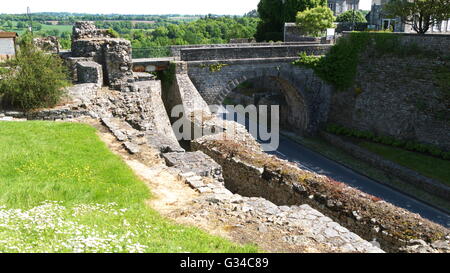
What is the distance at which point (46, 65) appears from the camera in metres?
14.0

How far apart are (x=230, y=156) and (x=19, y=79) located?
6.74 m

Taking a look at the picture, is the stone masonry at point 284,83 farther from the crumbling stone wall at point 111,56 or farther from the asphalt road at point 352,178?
the crumbling stone wall at point 111,56

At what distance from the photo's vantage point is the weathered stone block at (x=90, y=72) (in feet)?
52.2

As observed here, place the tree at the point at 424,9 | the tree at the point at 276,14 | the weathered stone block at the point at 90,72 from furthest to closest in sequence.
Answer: the tree at the point at 276,14
the tree at the point at 424,9
the weathered stone block at the point at 90,72

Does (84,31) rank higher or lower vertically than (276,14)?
lower

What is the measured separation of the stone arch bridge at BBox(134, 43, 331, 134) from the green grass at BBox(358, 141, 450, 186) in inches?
191

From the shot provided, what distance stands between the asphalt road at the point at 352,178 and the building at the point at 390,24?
11.5 meters

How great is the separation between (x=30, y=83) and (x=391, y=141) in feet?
55.8

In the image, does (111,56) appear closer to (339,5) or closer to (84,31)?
(84,31)

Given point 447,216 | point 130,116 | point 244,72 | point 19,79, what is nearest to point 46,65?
point 19,79

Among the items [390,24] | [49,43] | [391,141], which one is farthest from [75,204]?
[390,24]

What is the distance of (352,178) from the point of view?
65.4 feet

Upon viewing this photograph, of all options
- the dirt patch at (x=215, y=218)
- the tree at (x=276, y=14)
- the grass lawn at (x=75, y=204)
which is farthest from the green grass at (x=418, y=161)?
the tree at (x=276, y=14)

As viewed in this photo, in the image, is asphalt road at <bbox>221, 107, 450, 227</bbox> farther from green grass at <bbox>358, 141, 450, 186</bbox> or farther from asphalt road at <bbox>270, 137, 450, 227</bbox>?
green grass at <bbox>358, 141, 450, 186</bbox>
